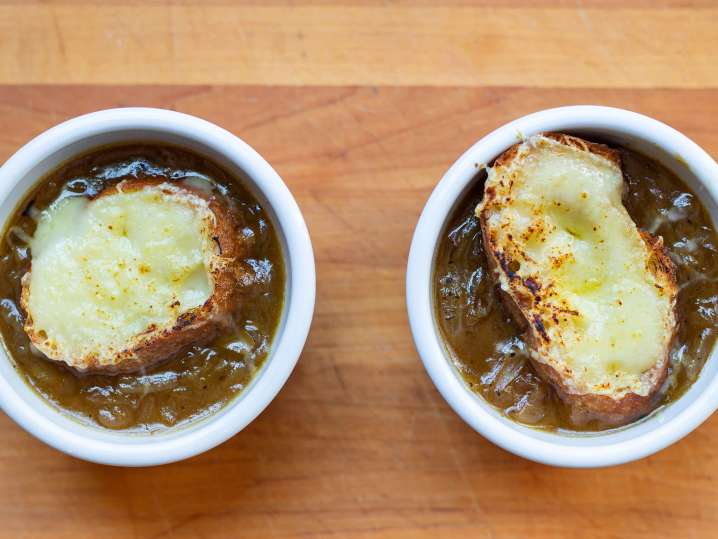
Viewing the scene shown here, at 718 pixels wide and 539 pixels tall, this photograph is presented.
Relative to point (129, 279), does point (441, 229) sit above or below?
above

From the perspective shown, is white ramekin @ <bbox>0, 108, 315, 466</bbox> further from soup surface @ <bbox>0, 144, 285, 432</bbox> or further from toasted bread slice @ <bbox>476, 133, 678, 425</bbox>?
toasted bread slice @ <bbox>476, 133, 678, 425</bbox>

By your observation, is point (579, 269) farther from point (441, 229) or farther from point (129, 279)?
point (129, 279)

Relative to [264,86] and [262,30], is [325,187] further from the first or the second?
[262,30]

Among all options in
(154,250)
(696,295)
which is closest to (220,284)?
(154,250)

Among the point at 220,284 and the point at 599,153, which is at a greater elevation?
the point at 599,153

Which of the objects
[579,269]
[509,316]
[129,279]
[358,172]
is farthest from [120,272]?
[579,269]

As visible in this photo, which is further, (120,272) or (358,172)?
(358,172)
